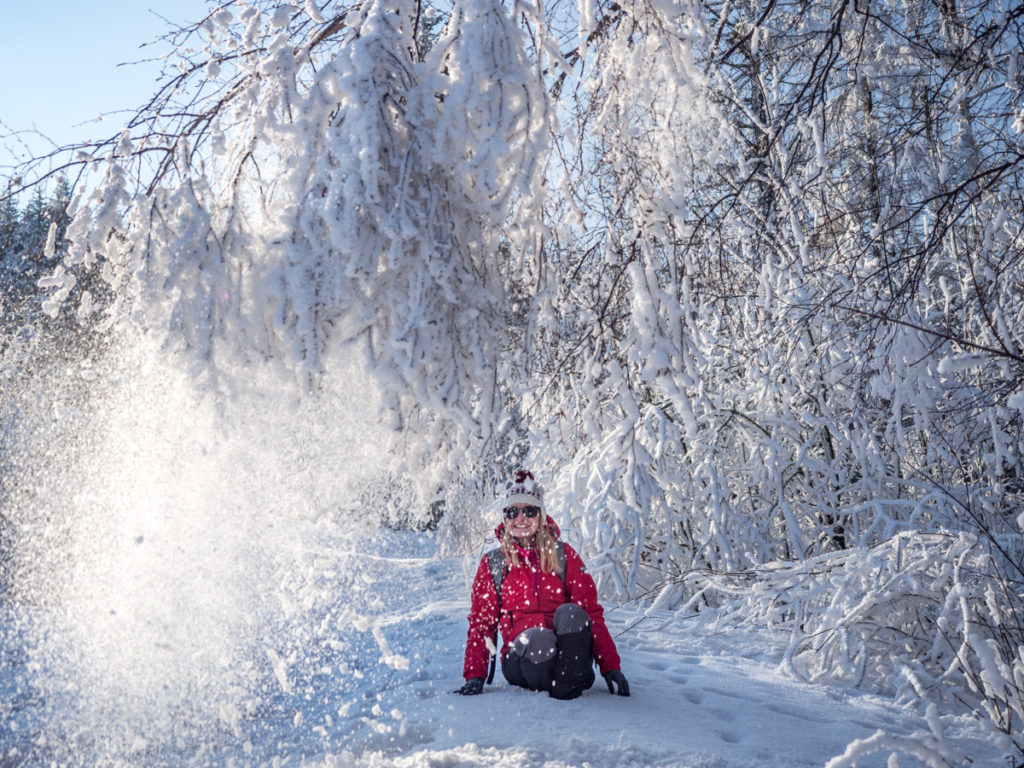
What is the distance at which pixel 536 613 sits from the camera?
3.49m

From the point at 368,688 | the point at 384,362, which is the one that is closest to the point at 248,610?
the point at 368,688

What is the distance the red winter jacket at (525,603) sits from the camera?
3439mm

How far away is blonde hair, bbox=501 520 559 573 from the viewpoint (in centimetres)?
352

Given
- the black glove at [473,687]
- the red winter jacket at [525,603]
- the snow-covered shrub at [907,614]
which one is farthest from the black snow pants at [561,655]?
the snow-covered shrub at [907,614]

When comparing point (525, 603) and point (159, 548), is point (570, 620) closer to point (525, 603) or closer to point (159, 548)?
point (525, 603)

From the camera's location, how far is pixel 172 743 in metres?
3.38

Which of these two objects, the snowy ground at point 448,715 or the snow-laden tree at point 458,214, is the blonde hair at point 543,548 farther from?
the snowy ground at point 448,715

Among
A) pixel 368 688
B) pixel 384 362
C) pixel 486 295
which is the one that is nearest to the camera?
pixel 384 362

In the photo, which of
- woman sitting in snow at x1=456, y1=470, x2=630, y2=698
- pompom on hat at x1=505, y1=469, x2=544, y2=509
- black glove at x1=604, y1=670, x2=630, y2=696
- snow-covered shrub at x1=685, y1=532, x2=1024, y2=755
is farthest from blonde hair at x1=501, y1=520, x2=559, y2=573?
snow-covered shrub at x1=685, y1=532, x2=1024, y2=755

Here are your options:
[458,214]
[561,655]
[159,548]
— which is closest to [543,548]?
[561,655]

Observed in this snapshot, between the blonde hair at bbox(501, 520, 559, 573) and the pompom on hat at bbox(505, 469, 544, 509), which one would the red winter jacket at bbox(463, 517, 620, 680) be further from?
the pompom on hat at bbox(505, 469, 544, 509)

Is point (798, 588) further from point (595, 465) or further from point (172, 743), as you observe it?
point (172, 743)

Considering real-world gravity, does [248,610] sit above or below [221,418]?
below

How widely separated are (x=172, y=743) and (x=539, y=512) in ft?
6.92
